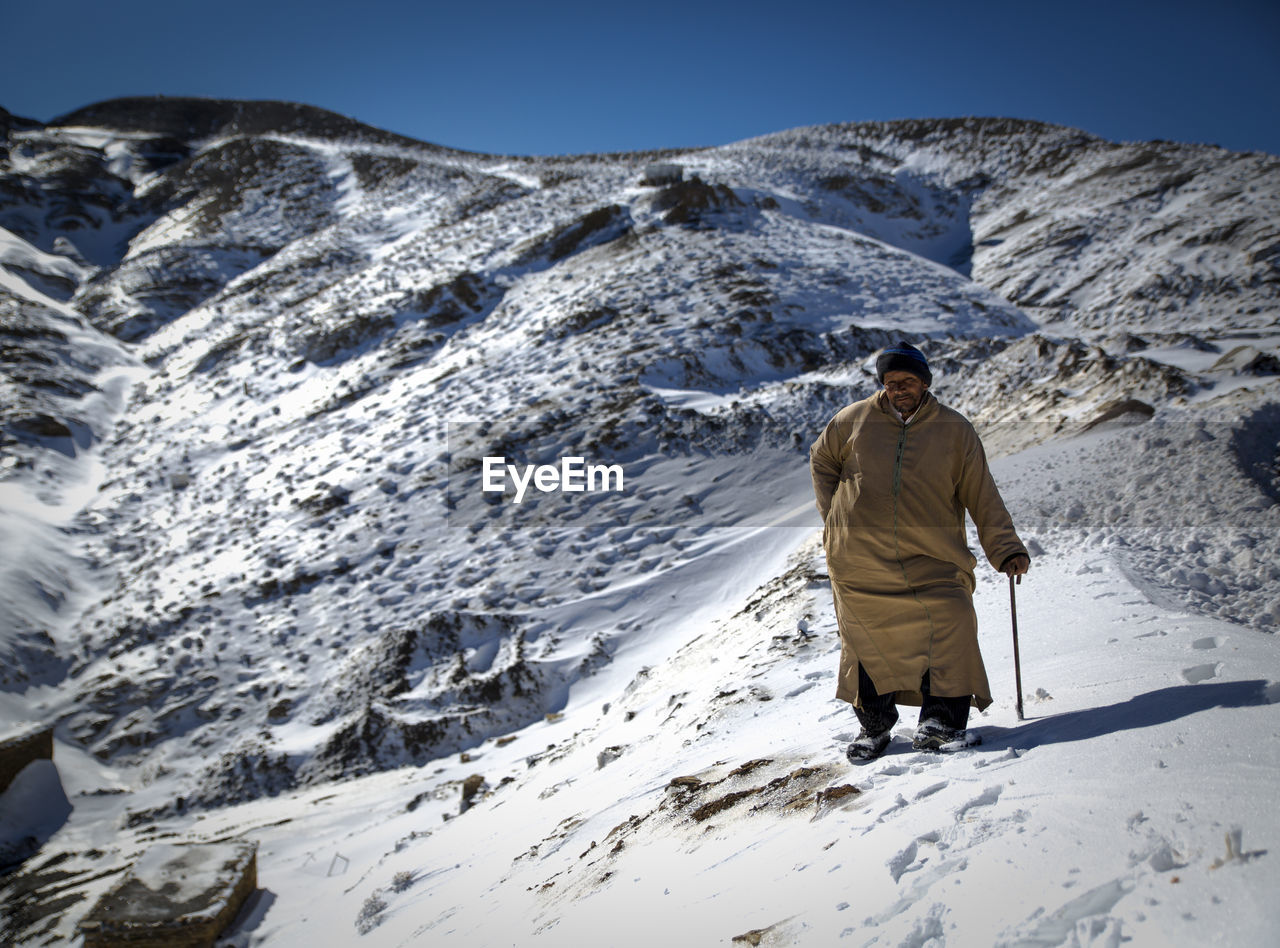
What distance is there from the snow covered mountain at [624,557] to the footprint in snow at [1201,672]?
0.09ft

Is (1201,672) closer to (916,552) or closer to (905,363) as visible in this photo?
(916,552)

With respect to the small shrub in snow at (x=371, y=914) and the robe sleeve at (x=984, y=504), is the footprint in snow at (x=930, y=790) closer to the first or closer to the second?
the robe sleeve at (x=984, y=504)

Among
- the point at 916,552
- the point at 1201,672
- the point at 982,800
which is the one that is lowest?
the point at 982,800

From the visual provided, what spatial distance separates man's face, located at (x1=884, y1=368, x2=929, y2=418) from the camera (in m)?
3.09

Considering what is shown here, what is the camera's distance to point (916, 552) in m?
3.13

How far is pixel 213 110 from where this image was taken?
54562 millimetres

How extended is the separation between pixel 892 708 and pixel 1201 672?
A: 1.17 meters

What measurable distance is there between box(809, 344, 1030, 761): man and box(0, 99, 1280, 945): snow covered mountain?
0.29m

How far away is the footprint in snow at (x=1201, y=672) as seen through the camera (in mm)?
2740

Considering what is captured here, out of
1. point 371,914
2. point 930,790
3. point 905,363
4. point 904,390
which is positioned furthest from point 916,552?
point 371,914

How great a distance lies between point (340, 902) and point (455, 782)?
1700mm

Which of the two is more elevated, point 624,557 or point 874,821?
point 874,821

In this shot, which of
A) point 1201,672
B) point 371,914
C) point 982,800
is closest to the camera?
point 982,800

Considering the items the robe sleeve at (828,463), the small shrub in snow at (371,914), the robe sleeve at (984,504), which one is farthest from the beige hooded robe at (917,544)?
the small shrub in snow at (371,914)
